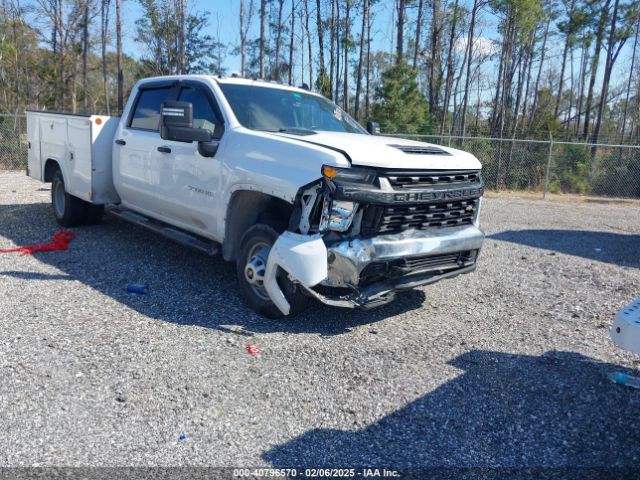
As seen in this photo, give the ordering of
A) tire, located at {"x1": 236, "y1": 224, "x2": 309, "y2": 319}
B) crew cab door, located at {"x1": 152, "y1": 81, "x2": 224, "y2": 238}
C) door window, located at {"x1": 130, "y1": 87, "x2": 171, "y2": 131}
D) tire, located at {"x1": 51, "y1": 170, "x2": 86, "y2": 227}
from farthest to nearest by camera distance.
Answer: tire, located at {"x1": 51, "y1": 170, "x2": 86, "y2": 227}
door window, located at {"x1": 130, "y1": 87, "x2": 171, "y2": 131}
crew cab door, located at {"x1": 152, "y1": 81, "x2": 224, "y2": 238}
tire, located at {"x1": 236, "y1": 224, "x2": 309, "y2": 319}

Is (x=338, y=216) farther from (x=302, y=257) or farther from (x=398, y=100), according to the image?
(x=398, y=100)

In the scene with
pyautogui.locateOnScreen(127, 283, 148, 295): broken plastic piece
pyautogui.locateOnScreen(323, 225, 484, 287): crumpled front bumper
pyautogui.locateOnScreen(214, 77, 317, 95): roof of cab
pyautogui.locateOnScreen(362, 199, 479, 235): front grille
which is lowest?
pyautogui.locateOnScreen(127, 283, 148, 295): broken plastic piece

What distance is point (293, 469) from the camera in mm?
2955

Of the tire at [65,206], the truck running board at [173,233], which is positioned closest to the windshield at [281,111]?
the truck running board at [173,233]

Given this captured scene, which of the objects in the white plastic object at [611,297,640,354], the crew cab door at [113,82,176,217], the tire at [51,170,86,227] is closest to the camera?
the white plastic object at [611,297,640,354]

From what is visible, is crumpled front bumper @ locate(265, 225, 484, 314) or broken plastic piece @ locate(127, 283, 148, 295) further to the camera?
broken plastic piece @ locate(127, 283, 148, 295)

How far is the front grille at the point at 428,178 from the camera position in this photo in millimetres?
4473

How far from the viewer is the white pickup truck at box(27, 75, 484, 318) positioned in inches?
171

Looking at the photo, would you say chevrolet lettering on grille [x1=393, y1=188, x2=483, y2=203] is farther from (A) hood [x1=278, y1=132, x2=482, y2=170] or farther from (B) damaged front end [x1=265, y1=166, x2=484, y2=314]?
(A) hood [x1=278, y1=132, x2=482, y2=170]

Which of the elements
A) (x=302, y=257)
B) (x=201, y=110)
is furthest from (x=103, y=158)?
(x=302, y=257)

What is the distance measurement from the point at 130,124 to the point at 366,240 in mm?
4021

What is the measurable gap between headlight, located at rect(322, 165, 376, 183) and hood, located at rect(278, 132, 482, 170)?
0.20 feet

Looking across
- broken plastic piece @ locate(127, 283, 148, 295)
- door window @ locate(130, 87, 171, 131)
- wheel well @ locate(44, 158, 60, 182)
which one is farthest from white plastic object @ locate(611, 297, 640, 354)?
wheel well @ locate(44, 158, 60, 182)

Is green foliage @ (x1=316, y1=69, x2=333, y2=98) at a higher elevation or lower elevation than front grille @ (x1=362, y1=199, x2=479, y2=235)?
higher
